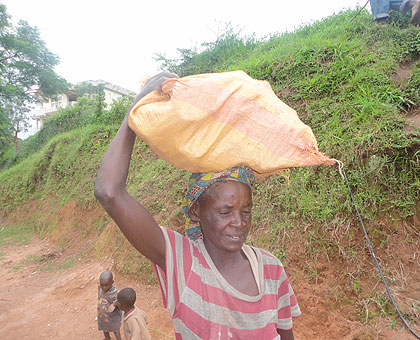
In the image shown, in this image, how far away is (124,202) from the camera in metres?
1.01

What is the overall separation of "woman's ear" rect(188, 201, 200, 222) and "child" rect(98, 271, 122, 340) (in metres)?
2.69

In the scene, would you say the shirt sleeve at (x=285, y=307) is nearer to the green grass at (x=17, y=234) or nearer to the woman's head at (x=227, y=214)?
the woman's head at (x=227, y=214)

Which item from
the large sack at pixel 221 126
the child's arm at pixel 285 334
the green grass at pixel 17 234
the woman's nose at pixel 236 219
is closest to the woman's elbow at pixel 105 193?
the large sack at pixel 221 126

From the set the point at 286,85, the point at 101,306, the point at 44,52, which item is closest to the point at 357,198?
the point at 286,85

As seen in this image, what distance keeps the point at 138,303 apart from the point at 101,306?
2.74 ft

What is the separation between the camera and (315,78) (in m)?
4.65

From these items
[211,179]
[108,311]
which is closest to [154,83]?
[211,179]

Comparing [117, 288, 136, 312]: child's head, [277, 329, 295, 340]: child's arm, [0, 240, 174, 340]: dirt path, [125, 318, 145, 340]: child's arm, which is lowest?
[0, 240, 174, 340]: dirt path

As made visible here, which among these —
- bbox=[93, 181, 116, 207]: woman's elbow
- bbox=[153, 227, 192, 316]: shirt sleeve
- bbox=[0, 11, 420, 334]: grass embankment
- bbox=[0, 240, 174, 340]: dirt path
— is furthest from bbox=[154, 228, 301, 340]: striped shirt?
bbox=[0, 240, 174, 340]: dirt path

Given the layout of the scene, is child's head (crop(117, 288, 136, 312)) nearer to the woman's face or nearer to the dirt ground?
the dirt ground

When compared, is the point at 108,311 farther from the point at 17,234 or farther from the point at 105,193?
the point at 17,234

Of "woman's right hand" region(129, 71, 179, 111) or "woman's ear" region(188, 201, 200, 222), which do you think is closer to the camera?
"woman's right hand" region(129, 71, 179, 111)

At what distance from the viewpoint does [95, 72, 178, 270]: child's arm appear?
984 mm

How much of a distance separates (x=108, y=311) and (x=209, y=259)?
2.87m
